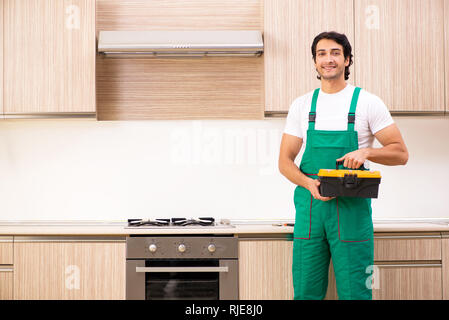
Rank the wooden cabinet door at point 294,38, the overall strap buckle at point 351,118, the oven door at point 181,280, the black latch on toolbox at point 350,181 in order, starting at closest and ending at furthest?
the black latch on toolbox at point 350,181, the overall strap buckle at point 351,118, the oven door at point 181,280, the wooden cabinet door at point 294,38

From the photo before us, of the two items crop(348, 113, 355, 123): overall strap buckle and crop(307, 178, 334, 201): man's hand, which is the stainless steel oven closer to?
crop(307, 178, 334, 201): man's hand

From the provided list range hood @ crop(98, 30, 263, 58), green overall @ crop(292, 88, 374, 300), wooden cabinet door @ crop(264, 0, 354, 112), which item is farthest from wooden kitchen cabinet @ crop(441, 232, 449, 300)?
range hood @ crop(98, 30, 263, 58)

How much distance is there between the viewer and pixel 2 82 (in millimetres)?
2623

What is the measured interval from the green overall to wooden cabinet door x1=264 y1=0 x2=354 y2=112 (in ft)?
2.14

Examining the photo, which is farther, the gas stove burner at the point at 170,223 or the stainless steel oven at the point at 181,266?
the gas stove burner at the point at 170,223

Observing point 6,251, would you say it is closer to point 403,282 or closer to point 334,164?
point 334,164

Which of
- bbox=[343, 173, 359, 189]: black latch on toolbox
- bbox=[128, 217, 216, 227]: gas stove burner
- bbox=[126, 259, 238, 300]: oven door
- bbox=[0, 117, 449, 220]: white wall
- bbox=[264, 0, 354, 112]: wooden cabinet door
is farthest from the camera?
bbox=[0, 117, 449, 220]: white wall

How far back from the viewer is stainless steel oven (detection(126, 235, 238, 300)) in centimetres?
234

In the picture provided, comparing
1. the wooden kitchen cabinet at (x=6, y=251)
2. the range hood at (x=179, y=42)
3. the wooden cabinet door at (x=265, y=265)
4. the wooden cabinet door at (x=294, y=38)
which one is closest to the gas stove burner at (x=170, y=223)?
the wooden cabinet door at (x=265, y=265)

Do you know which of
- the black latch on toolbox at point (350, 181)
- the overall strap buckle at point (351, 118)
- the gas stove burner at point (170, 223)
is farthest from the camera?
the gas stove burner at point (170, 223)

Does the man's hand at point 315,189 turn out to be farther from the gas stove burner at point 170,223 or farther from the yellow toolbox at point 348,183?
the gas stove burner at point 170,223

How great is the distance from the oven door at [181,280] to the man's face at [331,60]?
105cm

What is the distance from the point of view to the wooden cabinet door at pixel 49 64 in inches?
103

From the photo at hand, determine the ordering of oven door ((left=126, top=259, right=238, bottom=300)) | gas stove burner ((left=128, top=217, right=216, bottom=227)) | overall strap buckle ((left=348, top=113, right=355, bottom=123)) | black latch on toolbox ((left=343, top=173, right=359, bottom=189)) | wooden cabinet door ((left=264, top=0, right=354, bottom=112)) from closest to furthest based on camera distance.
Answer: black latch on toolbox ((left=343, top=173, right=359, bottom=189)), overall strap buckle ((left=348, top=113, right=355, bottom=123)), oven door ((left=126, top=259, right=238, bottom=300)), gas stove burner ((left=128, top=217, right=216, bottom=227)), wooden cabinet door ((left=264, top=0, right=354, bottom=112))
